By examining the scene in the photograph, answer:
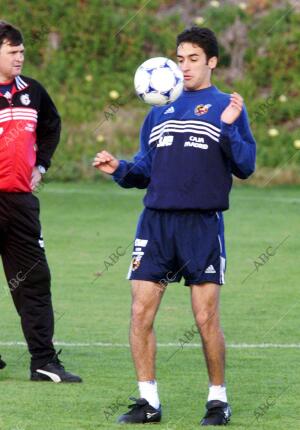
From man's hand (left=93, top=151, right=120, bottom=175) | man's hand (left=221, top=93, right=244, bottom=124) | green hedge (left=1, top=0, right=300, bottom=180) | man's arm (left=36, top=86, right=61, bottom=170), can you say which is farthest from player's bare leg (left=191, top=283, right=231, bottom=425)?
green hedge (left=1, top=0, right=300, bottom=180)

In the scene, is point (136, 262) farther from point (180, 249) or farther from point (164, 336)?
point (164, 336)

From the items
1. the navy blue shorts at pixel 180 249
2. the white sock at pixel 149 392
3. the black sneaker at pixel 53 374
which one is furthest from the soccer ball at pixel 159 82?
the black sneaker at pixel 53 374

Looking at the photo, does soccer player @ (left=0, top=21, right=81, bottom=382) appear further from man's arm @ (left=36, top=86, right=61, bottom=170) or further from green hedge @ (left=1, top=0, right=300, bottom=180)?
green hedge @ (left=1, top=0, right=300, bottom=180)

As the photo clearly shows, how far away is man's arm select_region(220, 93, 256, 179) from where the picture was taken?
691 centimetres

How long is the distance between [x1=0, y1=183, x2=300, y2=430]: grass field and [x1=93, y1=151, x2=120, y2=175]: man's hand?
1.36 meters

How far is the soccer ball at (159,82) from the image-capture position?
716cm

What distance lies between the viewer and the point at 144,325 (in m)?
7.10

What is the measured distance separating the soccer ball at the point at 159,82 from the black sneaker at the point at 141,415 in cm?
166

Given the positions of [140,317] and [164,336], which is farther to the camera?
[164,336]

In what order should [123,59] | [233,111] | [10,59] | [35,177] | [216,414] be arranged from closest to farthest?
1. [233,111]
2. [216,414]
3. [10,59]
4. [35,177]
5. [123,59]

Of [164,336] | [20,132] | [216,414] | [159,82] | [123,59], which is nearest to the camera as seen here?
[216,414]

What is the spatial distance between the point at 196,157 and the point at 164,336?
3.22 meters

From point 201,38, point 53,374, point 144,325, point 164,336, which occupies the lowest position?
point 164,336

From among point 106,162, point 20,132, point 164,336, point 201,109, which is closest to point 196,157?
point 201,109
